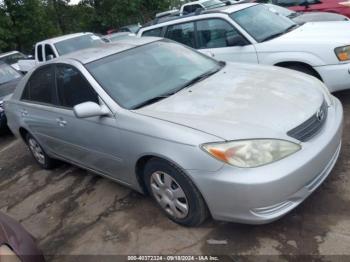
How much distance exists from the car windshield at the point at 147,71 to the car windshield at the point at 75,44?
753 cm

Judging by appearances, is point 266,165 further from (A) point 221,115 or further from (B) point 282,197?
(A) point 221,115

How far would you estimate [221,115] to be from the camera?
3.40 m

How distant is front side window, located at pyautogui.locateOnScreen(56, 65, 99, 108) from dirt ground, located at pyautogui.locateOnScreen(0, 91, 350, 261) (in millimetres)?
1055

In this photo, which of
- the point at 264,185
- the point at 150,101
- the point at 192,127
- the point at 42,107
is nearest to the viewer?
the point at 264,185

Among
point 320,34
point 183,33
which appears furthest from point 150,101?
point 183,33

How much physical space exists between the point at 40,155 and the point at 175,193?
9.50ft

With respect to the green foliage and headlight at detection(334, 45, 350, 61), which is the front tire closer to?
headlight at detection(334, 45, 350, 61)

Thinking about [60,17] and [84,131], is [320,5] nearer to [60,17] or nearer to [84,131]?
[84,131]

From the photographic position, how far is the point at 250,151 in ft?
10.2

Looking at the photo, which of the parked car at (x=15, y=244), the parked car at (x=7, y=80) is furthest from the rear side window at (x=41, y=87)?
the parked car at (x=7, y=80)

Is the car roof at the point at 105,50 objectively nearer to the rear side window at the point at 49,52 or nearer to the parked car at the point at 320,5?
the parked car at the point at 320,5

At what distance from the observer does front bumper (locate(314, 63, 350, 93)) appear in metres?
5.26

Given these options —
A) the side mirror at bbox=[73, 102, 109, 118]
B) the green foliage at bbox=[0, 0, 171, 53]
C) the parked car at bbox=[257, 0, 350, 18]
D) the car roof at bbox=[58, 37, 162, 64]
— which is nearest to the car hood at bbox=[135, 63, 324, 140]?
the side mirror at bbox=[73, 102, 109, 118]

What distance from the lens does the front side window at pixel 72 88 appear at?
4.19 meters
